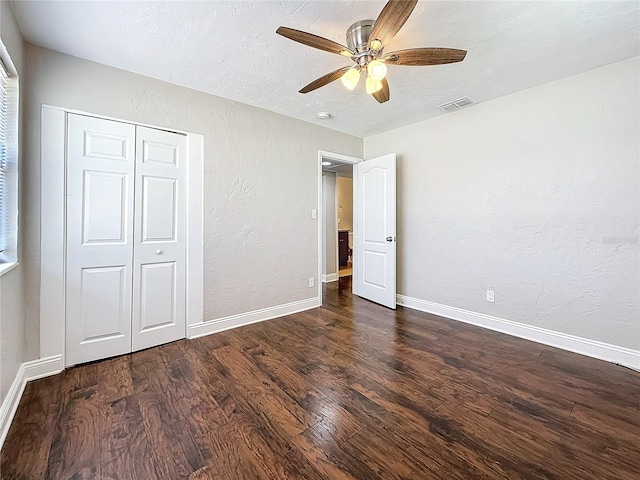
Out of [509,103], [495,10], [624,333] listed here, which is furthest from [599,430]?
[509,103]

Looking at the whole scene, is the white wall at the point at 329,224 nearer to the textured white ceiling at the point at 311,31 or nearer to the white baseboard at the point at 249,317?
the white baseboard at the point at 249,317

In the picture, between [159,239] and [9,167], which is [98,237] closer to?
[159,239]

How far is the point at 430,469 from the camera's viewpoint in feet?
4.21

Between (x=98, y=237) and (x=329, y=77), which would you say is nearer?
(x=329, y=77)

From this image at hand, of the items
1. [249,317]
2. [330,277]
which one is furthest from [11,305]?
[330,277]

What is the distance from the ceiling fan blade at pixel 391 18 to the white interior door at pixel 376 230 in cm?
213

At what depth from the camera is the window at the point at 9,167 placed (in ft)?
5.76

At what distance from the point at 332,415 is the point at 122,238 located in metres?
2.17

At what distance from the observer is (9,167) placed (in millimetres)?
1813

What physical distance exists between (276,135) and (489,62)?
2.16 m

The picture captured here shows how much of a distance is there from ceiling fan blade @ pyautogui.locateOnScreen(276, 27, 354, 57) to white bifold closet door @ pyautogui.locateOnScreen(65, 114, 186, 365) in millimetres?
1619

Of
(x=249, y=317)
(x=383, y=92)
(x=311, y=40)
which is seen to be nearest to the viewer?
(x=311, y=40)

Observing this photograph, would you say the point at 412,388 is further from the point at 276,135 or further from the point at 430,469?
the point at 276,135

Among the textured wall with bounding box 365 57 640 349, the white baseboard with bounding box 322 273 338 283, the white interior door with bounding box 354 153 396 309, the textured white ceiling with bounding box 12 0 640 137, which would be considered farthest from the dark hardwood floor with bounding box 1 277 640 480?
the white baseboard with bounding box 322 273 338 283
